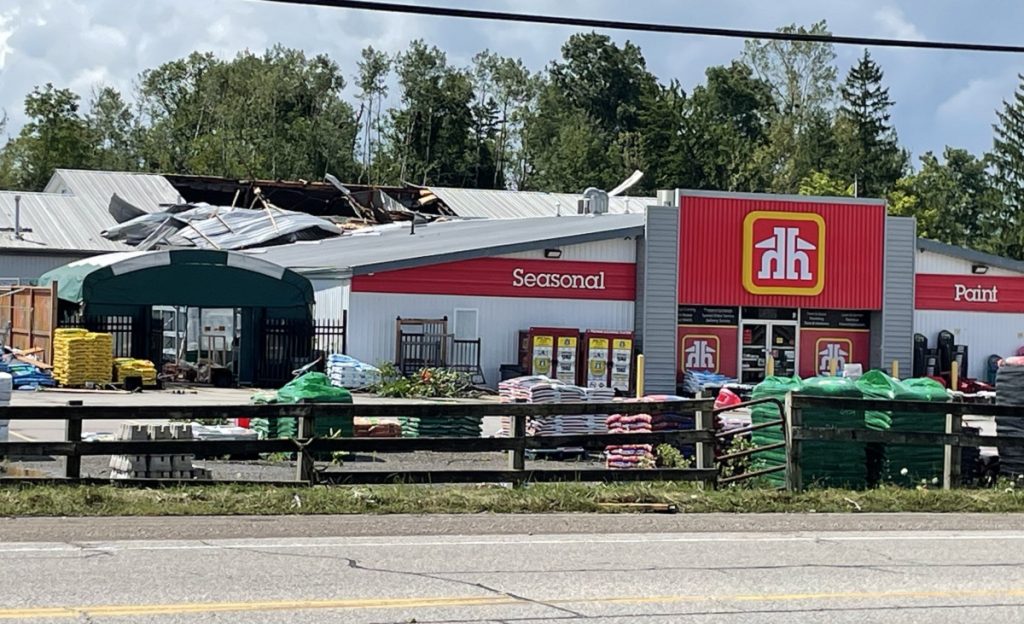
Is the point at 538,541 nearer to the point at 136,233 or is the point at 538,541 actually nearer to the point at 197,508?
the point at 197,508

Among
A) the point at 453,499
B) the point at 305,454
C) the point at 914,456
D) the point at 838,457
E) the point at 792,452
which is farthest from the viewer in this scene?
Answer: the point at 914,456

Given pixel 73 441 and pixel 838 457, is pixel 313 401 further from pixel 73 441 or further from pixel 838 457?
pixel 838 457

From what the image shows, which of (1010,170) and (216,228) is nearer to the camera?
(216,228)

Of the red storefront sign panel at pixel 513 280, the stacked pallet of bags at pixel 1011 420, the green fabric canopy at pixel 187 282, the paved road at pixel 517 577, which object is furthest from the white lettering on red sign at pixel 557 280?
the paved road at pixel 517 577

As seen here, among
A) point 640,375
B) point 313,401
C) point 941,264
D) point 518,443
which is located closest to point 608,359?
point 640,375

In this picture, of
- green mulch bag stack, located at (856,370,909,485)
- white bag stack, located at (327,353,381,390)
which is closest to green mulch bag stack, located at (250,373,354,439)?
green mulch bag stack, located at (856,370,909,485)

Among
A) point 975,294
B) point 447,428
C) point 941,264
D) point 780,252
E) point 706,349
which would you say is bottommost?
point 447,428

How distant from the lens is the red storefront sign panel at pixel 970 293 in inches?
1762

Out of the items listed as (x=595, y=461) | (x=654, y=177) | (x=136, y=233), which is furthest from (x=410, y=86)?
(x=595, y=461)

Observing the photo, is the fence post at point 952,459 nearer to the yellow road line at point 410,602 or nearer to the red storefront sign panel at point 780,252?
the yellow road line at point 410,602

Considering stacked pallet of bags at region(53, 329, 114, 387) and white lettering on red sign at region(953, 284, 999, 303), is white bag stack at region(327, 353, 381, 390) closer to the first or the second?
stacked pallet of bags at region(53, 329, 114, 387)

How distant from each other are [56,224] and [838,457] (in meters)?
45.6

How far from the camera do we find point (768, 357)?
43.2m

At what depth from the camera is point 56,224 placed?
56969 millimetres
